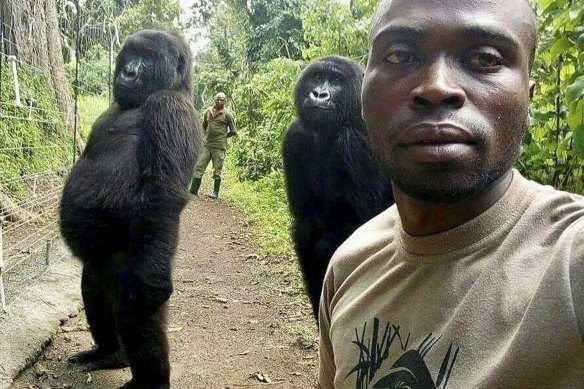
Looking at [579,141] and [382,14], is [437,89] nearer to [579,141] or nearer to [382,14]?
[382,14]

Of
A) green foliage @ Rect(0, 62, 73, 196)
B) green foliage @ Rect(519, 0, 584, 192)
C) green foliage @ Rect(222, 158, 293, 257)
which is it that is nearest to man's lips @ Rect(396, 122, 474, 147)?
green foliage @ Rect(519, 0, 584, 192)

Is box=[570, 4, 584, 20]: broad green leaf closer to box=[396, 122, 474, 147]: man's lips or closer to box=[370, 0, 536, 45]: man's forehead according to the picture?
box=[370, 0, 536, 45]: man's forehead

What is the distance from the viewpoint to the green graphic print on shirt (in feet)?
3.08

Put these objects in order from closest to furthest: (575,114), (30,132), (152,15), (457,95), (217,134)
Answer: (457,95) < (575,114) < (30,132) < (217,134) < (152,15)

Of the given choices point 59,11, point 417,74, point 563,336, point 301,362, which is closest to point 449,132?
point 417,74

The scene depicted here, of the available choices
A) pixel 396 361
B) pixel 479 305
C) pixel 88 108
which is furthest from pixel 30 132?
pixel 479 305

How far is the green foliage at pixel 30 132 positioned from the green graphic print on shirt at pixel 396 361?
201 inches

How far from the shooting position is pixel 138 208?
130 inches

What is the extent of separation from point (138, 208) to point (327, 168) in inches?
48.9

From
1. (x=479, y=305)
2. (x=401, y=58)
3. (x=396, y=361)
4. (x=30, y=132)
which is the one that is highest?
(x=401, y=58)

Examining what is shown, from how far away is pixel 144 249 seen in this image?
3.32 meters

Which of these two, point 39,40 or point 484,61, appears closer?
point 484,61

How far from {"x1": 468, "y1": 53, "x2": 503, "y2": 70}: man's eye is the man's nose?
34 millimetres

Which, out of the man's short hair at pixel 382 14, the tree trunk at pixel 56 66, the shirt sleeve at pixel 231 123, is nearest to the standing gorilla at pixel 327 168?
the man's short hair at pixel 382 14
